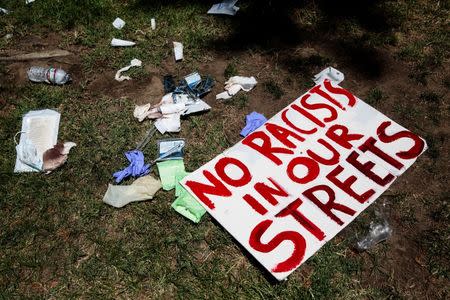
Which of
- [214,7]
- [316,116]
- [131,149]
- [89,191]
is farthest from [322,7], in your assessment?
[89,191]

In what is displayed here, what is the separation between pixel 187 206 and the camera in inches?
101

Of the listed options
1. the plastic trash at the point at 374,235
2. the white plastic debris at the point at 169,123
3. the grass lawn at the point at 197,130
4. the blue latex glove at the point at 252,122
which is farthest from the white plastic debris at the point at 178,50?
the plastic trash at the point at 374,235

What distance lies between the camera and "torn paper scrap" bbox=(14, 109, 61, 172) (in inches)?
112

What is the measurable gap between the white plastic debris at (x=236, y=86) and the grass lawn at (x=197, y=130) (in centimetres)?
6

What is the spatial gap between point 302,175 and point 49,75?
6.98 ft

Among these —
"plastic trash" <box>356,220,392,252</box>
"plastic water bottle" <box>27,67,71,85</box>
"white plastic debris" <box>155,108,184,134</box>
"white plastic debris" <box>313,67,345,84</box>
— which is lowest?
"plastic trash" <box>356,220,392,252</box>

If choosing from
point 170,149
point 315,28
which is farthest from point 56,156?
point 315,28

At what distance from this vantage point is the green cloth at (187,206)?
8.30ft

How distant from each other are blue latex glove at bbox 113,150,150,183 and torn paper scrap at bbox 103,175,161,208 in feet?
0.18

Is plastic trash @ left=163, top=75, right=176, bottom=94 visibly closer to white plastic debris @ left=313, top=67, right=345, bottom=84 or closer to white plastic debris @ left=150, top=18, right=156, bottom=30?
white plastic debris @ left=150, top=18, right=156, bottom=30

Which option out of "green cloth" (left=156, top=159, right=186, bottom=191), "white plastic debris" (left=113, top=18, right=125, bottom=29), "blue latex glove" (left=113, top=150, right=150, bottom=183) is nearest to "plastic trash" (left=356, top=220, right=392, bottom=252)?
"green cloth" (left=156, top=159, right=186, bottom=191)

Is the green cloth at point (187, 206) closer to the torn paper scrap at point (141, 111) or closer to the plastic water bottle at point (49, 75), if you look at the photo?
the torn paper scrap at point (141, 111)

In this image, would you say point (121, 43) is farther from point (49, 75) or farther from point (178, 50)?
point (49, 75)

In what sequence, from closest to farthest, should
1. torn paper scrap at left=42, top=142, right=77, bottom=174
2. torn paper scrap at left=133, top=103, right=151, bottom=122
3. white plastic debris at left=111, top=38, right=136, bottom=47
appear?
1. torn paper scrap at left=42, top=142, right=77, bottom=174
2. torn paper scrap at left=133, top=103, right=151, bottom=122
3. white plastic debris at left=111, top=38, right=136, bottom=47
